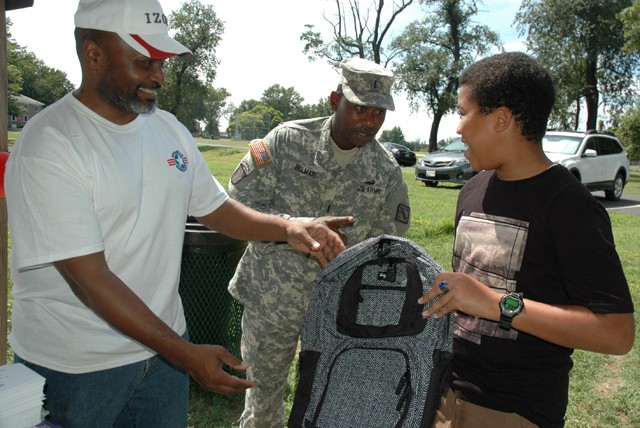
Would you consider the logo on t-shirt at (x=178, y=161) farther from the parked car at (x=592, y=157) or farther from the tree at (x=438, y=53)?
the tree at (x=438, y=53)

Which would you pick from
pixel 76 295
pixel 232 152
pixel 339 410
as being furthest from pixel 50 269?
pixel 232 152

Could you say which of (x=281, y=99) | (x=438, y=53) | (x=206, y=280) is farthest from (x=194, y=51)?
(x=281, y=99)

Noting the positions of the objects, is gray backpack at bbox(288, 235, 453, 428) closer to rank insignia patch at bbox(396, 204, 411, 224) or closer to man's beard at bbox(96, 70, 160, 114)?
man's beard at bbox(96, 70, 160, 114)

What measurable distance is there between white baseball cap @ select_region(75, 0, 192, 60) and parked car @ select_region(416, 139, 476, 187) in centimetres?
1501

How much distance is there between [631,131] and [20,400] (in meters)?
33.0

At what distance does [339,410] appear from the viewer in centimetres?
194

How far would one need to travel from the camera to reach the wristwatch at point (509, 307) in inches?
68.1

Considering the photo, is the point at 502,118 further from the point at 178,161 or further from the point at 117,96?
the point at 117,96

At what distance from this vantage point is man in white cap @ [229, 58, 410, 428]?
301 centimetres

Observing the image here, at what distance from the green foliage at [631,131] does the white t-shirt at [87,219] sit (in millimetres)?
31851

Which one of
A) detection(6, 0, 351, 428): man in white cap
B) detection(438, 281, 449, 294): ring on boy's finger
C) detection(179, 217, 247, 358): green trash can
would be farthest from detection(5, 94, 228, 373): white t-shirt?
detection(179, 217, 247, 358): green trash can

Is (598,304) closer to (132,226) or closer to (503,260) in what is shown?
(503,260)

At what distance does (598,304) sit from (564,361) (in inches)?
12.8

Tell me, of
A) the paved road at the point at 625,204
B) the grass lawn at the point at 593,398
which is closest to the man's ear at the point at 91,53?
the grass lawn at the point at 593,398
